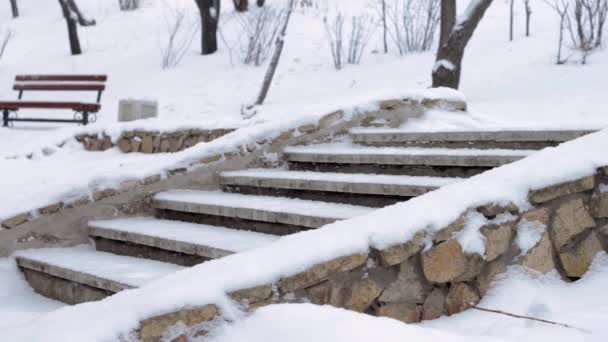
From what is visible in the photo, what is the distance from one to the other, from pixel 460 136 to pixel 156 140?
3784mm

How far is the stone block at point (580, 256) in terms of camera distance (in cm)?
265

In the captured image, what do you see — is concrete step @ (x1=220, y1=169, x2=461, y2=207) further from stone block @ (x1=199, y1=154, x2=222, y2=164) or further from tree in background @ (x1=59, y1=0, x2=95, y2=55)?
tree in background @ (x1=59, y1=0, x2=95, y2=55)

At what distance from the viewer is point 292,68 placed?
1082 centimetres

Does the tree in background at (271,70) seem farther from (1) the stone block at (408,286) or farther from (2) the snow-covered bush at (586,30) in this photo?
(1) the stone block at (408,286)

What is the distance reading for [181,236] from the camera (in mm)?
3174

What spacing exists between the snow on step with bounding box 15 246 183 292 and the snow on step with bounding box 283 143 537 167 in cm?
127

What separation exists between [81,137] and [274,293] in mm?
6106

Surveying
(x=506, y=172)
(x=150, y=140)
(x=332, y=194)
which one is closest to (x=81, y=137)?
(x=150, y=140)

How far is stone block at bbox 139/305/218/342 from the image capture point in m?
1.77

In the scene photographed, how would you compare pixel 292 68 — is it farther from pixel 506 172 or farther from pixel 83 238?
pixel 506 172

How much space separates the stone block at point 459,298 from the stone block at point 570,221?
0.44m

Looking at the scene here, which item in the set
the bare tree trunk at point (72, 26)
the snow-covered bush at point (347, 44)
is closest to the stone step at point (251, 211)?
the snow-covered bush at point (347, 44)

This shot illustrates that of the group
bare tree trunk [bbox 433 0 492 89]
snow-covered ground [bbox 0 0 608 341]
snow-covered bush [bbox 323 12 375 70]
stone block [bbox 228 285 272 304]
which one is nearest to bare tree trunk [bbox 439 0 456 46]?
bare tree trunk [bbox 433 0 492 89]

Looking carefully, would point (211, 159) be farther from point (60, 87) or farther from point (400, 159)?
point (60, 87)
